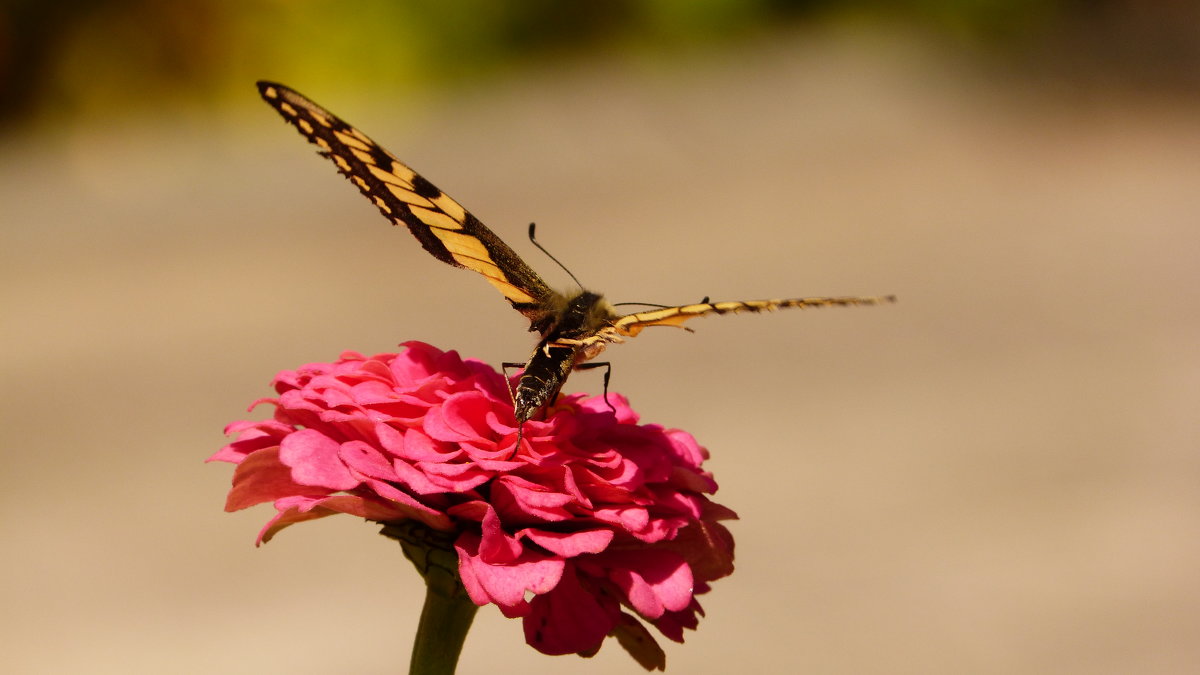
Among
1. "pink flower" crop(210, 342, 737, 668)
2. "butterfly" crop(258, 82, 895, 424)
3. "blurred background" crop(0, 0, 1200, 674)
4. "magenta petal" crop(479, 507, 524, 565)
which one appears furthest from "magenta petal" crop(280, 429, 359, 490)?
"blurred background" crop(0, 0, 1200, 674)

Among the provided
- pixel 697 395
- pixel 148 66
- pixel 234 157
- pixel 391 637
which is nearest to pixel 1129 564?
pixel 697 395

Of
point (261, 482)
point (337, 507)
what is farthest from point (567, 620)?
point (261, 482)

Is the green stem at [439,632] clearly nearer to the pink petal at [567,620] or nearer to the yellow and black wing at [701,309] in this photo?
the pink petal at [567,620]

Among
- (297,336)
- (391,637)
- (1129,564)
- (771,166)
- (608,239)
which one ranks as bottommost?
(391,637)

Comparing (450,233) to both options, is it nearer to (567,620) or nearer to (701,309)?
(701,309)

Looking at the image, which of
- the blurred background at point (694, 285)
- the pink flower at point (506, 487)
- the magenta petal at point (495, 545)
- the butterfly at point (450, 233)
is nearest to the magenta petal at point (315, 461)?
the pink flower at point (506, 487)

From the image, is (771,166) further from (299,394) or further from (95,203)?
(299,394)
